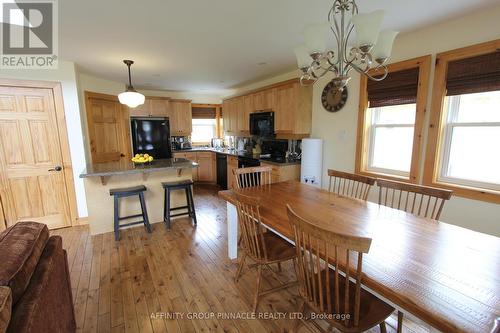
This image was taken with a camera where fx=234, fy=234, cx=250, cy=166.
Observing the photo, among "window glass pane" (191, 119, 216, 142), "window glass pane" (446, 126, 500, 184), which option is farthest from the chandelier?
"window glass pane" (191, 119, 216, 142)

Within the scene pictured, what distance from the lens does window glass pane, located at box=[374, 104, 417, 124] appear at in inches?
108

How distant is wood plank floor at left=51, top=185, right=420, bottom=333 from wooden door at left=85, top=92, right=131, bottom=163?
1.75 metres

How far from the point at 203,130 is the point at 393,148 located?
509 centimetres

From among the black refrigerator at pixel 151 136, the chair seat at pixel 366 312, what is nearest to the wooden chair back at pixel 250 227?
the chair seat at pixel 366 312

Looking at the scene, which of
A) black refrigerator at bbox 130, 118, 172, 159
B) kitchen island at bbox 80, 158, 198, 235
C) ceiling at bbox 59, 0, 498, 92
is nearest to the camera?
ceiling at bbox 59, 0, 498, 92

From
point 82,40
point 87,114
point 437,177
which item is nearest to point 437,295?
point 437,177

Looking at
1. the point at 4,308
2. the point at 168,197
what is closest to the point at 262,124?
the point at 168,197

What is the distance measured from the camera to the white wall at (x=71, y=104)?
3082mm

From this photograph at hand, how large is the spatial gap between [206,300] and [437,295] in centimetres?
166

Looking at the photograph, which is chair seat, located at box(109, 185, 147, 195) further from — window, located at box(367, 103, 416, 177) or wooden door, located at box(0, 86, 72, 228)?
window, located at box(367, 103, 416, 177)

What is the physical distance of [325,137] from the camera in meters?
3.68

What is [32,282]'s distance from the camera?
1.05 meters

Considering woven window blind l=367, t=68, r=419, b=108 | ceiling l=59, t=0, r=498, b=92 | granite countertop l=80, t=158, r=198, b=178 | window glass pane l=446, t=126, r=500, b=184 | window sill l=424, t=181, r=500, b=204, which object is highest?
ceiling l=59, t=0, r=498, b=92

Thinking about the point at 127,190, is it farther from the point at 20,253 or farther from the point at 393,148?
the point at 393,148
